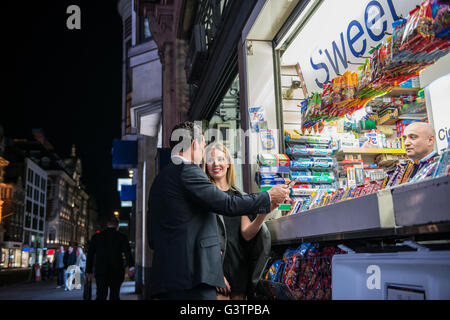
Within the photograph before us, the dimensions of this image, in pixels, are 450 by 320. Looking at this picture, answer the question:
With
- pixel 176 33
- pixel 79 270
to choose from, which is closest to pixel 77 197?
pixel 79 270

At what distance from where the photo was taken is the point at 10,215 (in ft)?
193

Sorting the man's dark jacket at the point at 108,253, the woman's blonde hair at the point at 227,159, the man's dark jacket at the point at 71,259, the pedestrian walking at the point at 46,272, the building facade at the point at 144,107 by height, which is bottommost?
the pedestrian walking at the point at 46,272

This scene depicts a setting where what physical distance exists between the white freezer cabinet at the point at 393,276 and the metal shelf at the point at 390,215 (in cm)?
13

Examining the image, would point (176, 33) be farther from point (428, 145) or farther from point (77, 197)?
point (77, 197)

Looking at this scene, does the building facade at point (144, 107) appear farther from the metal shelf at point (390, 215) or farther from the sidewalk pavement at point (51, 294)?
the metal shelf at point (390, 215)

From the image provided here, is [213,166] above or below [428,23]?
below

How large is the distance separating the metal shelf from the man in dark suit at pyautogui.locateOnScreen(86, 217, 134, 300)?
19.8 ft

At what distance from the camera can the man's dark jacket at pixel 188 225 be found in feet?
8.00

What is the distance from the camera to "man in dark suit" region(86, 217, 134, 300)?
798cm

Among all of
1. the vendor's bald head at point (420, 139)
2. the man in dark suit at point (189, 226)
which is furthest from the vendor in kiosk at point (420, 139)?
the man in dark suit at point (189, 226)

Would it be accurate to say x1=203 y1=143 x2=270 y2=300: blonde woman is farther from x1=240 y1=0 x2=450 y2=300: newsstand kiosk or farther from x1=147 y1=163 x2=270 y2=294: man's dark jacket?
x1=147 y1=163 x2=270 y2=294: man's dark jacket

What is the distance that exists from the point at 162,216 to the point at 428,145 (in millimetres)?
2753

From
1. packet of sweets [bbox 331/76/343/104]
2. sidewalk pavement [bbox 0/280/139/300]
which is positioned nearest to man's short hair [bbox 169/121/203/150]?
packet of sweets [bbox 331/76/343/104]

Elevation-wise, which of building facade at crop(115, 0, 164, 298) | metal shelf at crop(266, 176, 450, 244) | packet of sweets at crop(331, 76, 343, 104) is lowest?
metal shelf at crop(266, 176, 450, 244)
